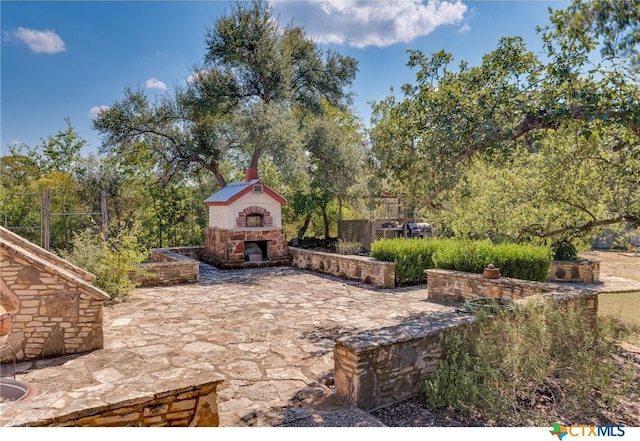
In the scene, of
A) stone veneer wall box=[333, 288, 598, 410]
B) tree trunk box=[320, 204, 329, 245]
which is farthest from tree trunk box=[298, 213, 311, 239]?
stone veneer wall box=[333, 288, 598, 410]

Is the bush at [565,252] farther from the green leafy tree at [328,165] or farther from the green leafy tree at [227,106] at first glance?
the green leafy tree at [227,106]

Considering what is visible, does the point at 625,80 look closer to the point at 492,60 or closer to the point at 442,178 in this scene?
the point at 492,60

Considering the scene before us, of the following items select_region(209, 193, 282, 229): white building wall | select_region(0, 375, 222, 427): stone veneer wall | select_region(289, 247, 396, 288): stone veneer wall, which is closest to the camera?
select_region(0, 375, 222, 427): stone veneer wall

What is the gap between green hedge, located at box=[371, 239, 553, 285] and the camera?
752 cm

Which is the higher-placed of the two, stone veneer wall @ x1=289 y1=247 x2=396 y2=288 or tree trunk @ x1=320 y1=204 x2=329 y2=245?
tree trunk @ x1=320 y1=204 x2=329 y2=245

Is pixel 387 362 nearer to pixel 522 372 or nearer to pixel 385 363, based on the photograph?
pixel 385 363

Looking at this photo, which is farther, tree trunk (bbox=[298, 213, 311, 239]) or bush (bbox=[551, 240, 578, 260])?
tree trunk (bbox=[298, 213, 311, 239])

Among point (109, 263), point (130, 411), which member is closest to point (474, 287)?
point (130, 411)

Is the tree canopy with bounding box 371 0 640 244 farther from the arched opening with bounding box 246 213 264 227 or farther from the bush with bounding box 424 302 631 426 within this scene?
the arched opening with bounding box 246 213 264 227

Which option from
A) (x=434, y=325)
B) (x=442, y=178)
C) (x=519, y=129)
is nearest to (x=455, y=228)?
(x=442, y=178)

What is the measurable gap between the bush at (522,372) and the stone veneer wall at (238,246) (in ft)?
26.1

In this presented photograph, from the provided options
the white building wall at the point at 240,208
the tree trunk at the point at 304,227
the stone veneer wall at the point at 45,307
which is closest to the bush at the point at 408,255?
the white building wall at the point at 240,208

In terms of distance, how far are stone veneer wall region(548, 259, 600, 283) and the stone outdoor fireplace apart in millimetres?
7770

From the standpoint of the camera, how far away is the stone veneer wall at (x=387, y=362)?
3346 mm
